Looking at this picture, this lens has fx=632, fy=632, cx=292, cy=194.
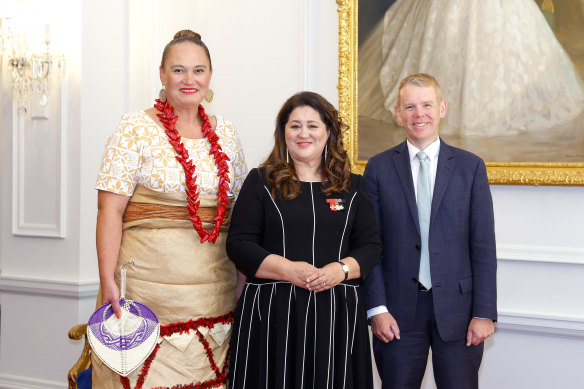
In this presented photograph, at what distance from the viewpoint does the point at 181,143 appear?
2424 millimetres

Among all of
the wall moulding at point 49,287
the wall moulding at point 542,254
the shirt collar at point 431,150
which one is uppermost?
the shirt collar at point 431,150

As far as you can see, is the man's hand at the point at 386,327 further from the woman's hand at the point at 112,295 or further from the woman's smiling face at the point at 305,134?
the woman's hand at the point at 112,295

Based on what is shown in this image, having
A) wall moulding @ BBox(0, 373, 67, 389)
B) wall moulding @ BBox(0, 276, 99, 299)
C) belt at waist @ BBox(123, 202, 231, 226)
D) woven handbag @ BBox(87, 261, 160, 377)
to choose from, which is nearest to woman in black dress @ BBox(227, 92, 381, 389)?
belt at waist @ BBox(123, 202, 231, 226)

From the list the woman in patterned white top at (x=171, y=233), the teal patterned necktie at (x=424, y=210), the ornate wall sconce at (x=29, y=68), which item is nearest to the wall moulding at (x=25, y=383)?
the ornate wall sconce at (x=29, y=68)

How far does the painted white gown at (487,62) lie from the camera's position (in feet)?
10.4

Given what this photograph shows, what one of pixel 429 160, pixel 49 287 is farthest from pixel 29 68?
pixel 429 160

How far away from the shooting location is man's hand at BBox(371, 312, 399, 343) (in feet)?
7.80

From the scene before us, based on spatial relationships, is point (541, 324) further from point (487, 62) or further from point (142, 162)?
point (142, 162)

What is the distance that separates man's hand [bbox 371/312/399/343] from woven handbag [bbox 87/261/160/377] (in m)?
0.83

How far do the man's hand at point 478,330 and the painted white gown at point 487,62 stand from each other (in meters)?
1.26

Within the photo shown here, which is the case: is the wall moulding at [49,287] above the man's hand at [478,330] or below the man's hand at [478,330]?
below

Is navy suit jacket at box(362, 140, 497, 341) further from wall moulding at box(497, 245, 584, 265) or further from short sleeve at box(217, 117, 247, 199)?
wall moulding at box(497, 245, 584, 265)

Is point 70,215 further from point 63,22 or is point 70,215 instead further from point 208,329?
point 208,329

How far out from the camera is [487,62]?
3.32 meters
